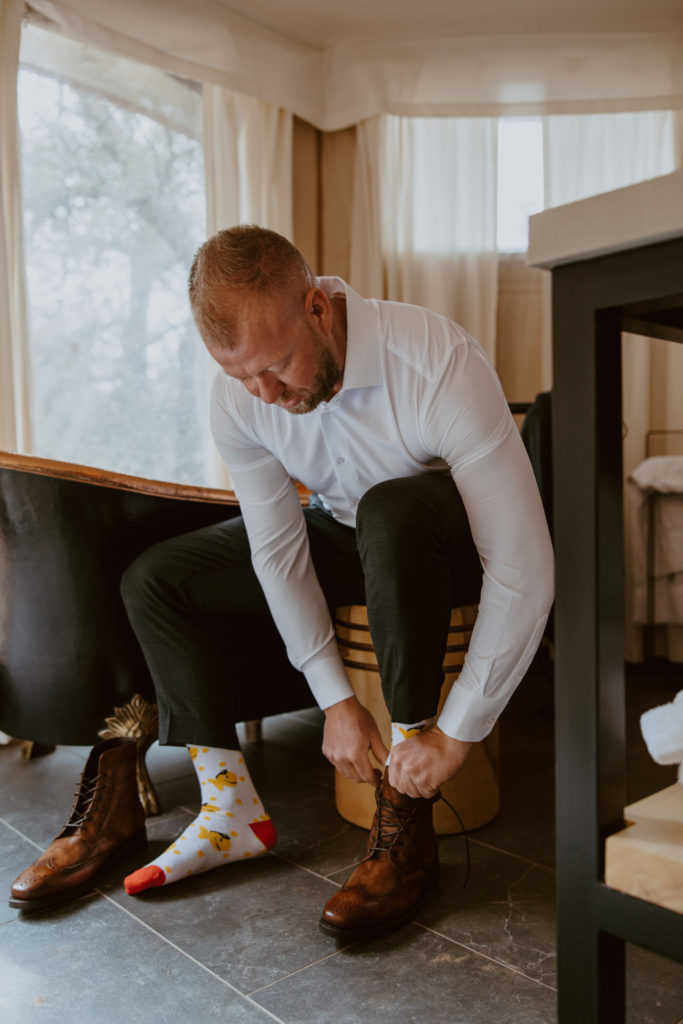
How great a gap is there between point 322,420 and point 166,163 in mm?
1901

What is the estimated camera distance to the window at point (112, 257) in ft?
8.19

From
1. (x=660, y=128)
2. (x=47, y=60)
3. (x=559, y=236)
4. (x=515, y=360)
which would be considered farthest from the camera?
(x=515, y=360)

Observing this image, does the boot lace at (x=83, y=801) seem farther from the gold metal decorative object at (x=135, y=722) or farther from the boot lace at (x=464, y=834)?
the boot lace at (x=464, y=834)

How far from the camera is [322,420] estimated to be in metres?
1.31

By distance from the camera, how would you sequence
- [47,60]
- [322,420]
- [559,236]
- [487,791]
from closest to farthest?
[559,236] → [322,420] → [487,791] → [47,60]

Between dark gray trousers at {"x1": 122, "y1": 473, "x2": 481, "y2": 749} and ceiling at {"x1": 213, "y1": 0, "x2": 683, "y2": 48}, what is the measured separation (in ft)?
7.14

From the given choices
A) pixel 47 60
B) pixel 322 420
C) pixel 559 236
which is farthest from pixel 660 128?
pixel 559 236

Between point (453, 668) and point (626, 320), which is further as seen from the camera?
point (453, 668)

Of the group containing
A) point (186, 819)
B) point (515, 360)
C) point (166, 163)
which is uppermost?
point (166, 163)

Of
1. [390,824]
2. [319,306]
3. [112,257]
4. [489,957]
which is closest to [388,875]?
[390,824]

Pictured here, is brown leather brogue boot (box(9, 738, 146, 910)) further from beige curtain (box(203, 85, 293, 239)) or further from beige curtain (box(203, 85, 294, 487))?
beige curtain (box(203, 85, 293, 239))

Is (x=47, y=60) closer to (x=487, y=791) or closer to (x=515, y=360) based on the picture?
(x=515, y=360)

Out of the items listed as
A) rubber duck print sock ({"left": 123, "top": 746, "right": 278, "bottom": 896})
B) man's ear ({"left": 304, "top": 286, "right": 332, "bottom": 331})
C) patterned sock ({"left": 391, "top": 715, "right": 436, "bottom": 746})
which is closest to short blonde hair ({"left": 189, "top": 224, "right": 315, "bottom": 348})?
man's ear ({"left": 304, "top": 286, "right": 332, "bottom": 331})

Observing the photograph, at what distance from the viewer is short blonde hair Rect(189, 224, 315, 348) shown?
112 centimetres
